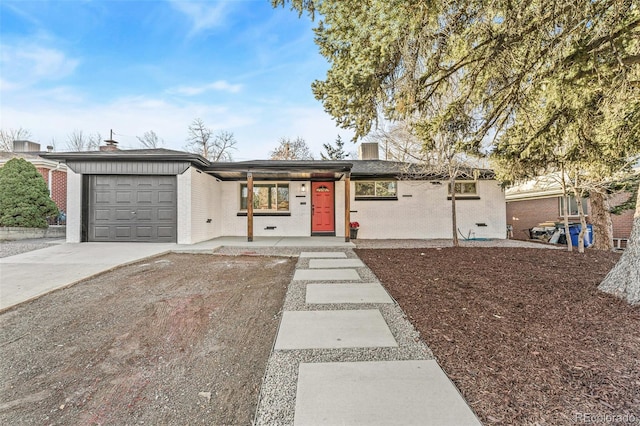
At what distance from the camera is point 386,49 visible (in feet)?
9.72

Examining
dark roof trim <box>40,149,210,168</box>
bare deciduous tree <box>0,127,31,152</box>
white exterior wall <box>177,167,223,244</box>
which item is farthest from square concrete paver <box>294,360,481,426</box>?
bare deciduous tree <box>0,127,31,152</box>

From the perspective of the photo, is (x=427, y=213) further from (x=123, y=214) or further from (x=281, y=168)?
(x=123, y=214)

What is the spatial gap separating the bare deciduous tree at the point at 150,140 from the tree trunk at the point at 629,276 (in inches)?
1294

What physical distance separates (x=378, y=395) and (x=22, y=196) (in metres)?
13.2

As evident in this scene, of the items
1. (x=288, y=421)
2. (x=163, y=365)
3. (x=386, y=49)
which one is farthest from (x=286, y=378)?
(x=386, y=49)

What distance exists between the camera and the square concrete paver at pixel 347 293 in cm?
345

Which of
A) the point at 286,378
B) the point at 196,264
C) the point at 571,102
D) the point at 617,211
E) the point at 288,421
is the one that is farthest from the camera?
the point at 617,211

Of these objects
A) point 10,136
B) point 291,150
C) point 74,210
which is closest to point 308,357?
point 74,210

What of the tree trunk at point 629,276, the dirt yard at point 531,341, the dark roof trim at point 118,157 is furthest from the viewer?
the dark roof trim at point 118,157

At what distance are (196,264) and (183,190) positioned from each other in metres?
3.48

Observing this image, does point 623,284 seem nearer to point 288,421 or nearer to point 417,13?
point 417,13

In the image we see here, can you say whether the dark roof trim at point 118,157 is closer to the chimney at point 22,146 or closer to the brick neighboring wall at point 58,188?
the brick neighboring wall at point 58,188

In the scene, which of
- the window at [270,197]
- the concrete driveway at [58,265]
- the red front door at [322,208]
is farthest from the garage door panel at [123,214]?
the red front door at [322,208]

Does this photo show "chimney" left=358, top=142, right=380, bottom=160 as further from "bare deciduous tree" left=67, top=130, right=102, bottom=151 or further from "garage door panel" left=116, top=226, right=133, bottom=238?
"bare deciduous tree" left=67, top=130, right=102, bottom=151
